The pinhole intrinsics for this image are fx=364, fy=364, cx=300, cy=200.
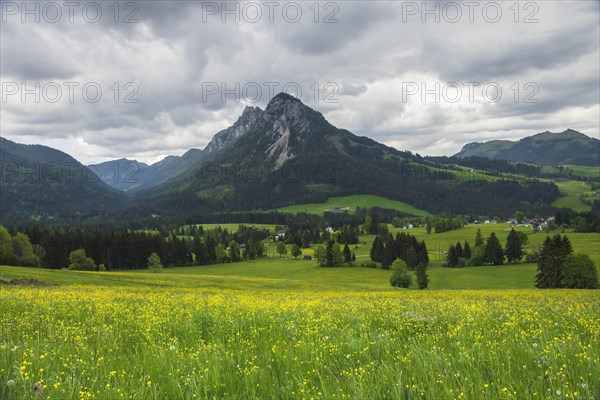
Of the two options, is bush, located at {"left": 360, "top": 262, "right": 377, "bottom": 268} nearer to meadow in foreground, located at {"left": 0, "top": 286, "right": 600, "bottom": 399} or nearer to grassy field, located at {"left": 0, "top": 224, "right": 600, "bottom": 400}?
grassy field, located at {"left": 0, "top": 224, "right": 600, "bottom": 400}

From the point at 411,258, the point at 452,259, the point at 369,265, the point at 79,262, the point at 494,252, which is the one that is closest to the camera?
the point at 79,262

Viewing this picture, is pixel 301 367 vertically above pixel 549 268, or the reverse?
pixel 301 367

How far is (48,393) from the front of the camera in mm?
4422

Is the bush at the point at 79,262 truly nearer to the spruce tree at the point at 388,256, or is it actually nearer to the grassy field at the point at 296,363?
the spruce tree at the point at 388,256

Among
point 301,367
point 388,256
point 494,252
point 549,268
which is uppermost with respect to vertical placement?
point 301,367

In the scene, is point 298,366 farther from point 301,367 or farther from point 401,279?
point 401,279

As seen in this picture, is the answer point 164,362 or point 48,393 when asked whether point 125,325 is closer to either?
point 164,362

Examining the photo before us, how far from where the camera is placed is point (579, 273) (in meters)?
71.5

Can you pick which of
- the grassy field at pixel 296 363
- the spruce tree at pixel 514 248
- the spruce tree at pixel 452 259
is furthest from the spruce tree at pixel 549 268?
the grassy field at pixel 296 363

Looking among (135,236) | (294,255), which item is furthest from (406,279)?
(135,236)

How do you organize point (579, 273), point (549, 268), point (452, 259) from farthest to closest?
point (452, 259) < point (549, 268) < point (579, 273)

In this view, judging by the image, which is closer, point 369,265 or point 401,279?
point 401,279

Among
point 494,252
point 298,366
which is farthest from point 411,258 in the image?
point 298,366

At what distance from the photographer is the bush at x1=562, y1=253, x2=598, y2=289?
70000 millimetres
